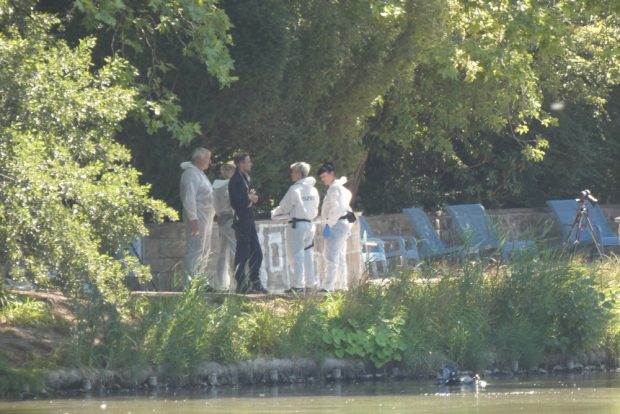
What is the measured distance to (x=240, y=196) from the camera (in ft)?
55.1

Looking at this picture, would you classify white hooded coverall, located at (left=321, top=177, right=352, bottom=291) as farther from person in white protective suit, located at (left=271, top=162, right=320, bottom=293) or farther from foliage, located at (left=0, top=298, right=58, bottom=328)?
foliage, located at (left=0, top=298, right=58, bottom=328)

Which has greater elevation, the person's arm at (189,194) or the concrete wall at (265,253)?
the person's arm at (189,194)

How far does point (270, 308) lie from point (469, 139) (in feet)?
38.0

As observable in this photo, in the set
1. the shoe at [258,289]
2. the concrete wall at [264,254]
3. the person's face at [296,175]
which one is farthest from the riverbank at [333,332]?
the person's face at [296,175]

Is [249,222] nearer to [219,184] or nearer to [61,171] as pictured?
[219,184]

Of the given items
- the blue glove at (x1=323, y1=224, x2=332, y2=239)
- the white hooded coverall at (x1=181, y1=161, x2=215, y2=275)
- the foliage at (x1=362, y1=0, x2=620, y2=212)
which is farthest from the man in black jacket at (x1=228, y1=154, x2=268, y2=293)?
the foliage at (x1=362, y1=0, x2=620, y2=212)

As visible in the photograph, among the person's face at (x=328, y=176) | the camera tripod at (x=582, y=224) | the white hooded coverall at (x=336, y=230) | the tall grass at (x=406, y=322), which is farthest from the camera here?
the camera tripod at (x=582, y=224)

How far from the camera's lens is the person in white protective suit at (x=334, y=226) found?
17219 mm

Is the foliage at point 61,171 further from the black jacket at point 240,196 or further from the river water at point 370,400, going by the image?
the black jacket at point 240,196

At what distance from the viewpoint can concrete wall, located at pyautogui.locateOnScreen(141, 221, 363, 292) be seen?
1758cm

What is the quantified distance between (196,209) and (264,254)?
1132 millimetres

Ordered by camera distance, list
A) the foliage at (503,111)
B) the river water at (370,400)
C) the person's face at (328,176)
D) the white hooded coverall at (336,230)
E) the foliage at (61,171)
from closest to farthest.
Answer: the river water at (370,400), the foliage at (61,171), the white hooded coverall at (336,230), the person's face at (328,176), the foliage at (503,111)

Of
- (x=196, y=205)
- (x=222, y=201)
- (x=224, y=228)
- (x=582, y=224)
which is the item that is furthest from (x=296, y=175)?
(x=582, y=224)

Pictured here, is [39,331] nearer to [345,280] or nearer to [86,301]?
[86,301]
